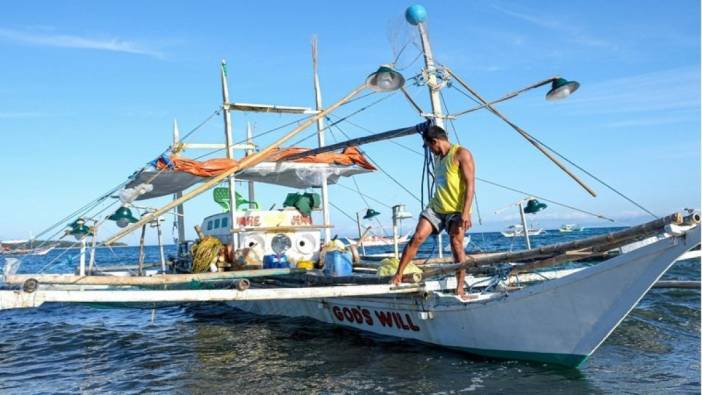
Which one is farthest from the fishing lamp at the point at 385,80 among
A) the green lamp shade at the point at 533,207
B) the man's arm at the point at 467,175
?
the green lamp shade at the point at 533,207

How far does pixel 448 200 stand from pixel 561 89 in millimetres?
3901

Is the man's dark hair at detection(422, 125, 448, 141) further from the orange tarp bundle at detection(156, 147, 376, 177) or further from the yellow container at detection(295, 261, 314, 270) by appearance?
the yellow container at detection(295, 261, 314, 270)

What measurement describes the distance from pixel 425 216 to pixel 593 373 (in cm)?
286

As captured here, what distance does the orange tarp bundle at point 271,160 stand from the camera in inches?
504

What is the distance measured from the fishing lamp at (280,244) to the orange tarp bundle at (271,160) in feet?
6.10

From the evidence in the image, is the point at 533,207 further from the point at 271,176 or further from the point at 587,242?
the point at 587,242

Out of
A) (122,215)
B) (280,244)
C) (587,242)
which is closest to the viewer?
(587,242)

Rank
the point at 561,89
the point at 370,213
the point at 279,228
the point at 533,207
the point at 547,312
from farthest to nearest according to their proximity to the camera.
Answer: the point at 370,213 < the point at 533,207 < the point at 279,228 < the point at 561,89 < the point at 547,312

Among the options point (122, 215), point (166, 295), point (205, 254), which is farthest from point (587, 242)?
point (122, 215)

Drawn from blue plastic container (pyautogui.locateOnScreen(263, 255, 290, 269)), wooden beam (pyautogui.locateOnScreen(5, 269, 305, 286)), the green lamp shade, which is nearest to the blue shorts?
wooden beam (pyautogui.locateOnScreen(5, 269, 305, 286))

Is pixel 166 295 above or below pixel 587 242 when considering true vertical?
below

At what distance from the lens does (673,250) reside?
226 inches

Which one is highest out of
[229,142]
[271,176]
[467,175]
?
[229,142]

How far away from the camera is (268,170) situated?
45.9 feet
